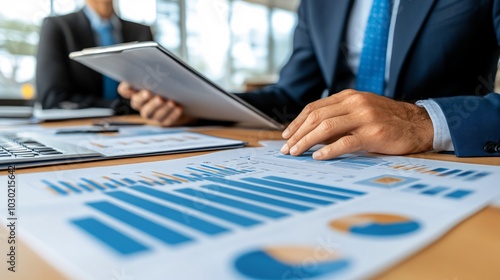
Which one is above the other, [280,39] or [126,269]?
[280,39]

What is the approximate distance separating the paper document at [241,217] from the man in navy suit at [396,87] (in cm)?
11

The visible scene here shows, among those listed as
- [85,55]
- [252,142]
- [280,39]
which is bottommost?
[252,142]

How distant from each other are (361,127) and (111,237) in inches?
15.7

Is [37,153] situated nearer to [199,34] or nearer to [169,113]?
[169,113]

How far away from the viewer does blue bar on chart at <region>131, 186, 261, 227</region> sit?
0.83 feet

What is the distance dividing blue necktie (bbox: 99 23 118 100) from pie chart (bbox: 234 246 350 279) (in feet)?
6.57

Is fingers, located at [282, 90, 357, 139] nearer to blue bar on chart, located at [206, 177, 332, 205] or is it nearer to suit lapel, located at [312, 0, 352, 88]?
blue bar on chart, located at [206, 177, 332, 205]

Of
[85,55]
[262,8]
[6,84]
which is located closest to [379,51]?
[85,55]

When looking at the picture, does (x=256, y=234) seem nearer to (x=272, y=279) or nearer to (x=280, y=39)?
(x=272, y=279)

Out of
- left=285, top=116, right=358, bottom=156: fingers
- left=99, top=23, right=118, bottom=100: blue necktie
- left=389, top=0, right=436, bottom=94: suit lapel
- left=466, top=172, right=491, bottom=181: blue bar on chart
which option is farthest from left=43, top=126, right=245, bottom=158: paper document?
left=99, top=23, right=118, bottom=100: blue necktie

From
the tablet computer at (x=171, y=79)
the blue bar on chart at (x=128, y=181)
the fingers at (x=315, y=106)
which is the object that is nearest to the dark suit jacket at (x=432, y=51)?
the tablet computer at (x=171, y=79)

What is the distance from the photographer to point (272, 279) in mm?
178

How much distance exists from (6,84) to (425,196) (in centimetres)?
274

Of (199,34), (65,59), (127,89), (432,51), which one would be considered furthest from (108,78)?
(199,34)
